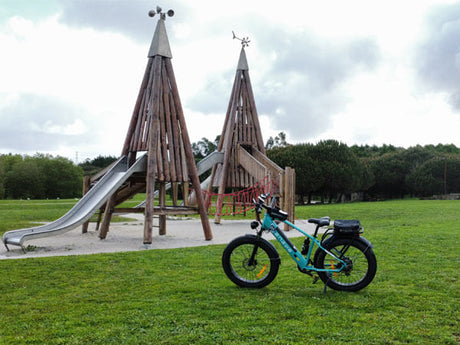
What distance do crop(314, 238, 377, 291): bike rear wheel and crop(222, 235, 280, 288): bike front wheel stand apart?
0.62 metres

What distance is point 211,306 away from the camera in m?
5.16

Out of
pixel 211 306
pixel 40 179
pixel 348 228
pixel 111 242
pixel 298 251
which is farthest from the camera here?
pixel 40 179

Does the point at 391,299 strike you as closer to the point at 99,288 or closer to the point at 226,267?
the point at 226,267

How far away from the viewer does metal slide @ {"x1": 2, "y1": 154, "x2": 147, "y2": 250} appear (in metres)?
10.0

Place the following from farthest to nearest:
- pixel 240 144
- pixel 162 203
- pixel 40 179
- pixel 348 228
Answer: pixel 40 179 < pixel 240 144 < pixel 162 203 < pixel 348 228

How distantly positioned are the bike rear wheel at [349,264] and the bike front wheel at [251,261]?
0.62m

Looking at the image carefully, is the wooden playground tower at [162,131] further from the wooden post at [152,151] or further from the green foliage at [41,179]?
the green foliage at [41,179]

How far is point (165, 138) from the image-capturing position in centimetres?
1209

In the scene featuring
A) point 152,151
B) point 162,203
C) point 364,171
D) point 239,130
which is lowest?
point 162,203

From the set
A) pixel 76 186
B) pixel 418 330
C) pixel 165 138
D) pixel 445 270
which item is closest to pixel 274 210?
pixel 418 330

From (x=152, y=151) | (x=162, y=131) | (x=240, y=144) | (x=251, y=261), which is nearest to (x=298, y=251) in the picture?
(x=251, y=261)

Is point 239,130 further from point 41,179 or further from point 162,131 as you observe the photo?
point 41,179

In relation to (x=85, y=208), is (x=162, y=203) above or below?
above

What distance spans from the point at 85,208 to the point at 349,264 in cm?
773
